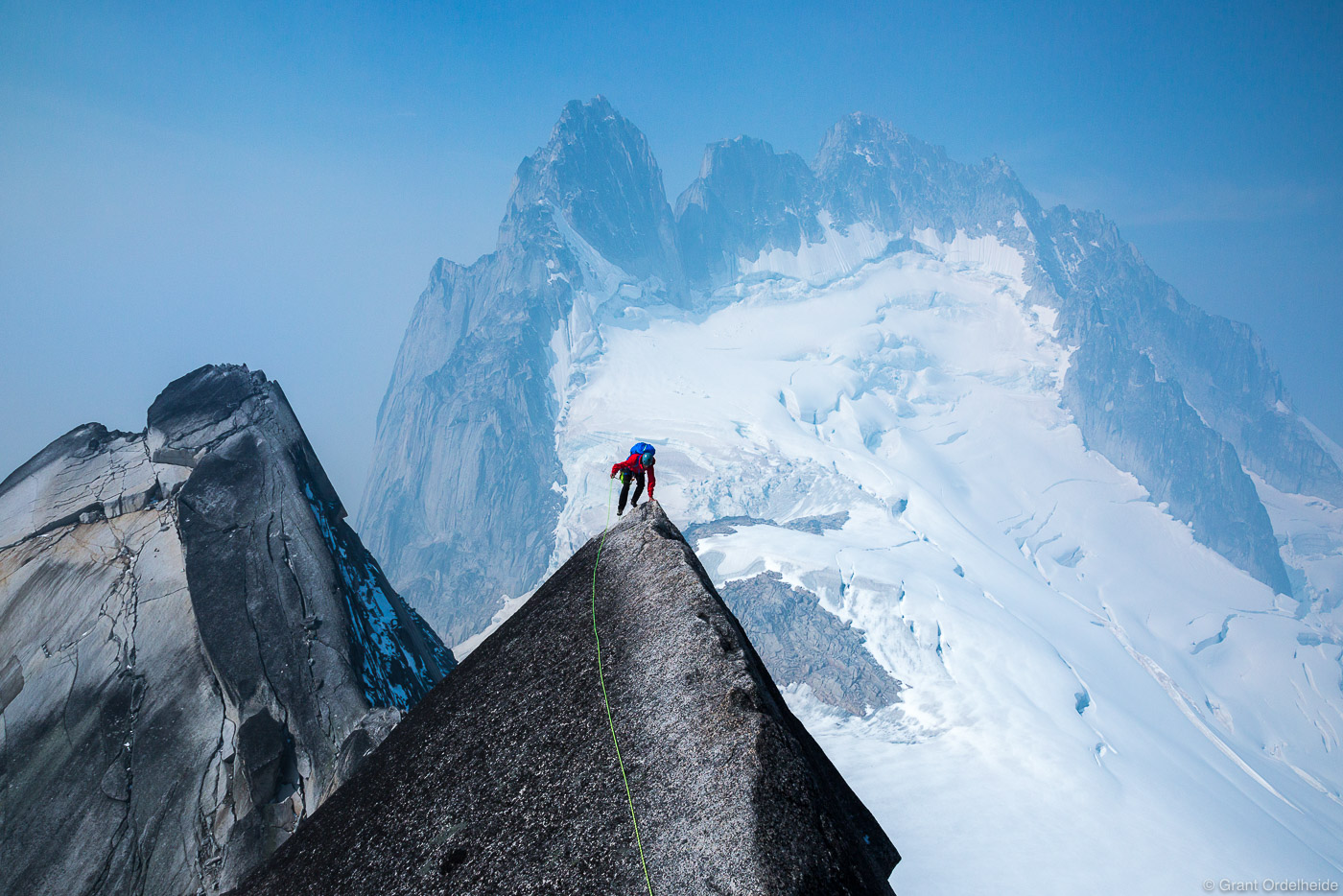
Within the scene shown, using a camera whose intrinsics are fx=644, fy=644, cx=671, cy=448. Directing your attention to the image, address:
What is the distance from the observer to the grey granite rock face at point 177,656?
19297 millimetres

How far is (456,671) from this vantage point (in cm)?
996

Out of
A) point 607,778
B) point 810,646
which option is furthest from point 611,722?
point 810,646

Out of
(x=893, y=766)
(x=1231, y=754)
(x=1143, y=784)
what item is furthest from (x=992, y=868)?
(x=1231, y=754)

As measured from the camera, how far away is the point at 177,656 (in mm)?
22250

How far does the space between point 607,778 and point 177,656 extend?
74.7 feet

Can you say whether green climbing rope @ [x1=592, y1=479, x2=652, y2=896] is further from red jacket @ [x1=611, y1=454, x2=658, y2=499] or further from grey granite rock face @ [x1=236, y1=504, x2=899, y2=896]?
red jacket @ [x1=611, y1=454, x2=658, y2=499]

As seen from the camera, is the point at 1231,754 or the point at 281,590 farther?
the point at 1231,754

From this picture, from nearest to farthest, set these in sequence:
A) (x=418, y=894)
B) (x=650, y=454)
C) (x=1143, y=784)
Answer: (x=418, y=894) → (x=650, y=454) → (x=1143, y=784)

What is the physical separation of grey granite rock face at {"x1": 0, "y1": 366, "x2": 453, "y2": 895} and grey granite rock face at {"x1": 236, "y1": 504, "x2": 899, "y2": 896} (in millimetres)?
14663

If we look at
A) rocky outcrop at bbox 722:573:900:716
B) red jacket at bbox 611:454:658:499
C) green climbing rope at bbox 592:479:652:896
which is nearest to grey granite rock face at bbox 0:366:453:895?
red jacket at bbox 611:454:658:499

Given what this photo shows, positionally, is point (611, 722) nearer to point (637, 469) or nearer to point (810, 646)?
point (637, 469)

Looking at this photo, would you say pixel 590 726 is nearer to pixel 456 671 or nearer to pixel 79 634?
pixel 456 671

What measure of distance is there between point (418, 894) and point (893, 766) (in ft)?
474

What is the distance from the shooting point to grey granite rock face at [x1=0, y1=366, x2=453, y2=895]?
19.3m
